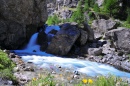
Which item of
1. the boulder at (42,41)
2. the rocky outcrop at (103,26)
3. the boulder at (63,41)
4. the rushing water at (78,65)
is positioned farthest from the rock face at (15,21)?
the rocky outcrop at (103,26)

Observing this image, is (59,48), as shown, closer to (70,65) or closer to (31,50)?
(31,50)

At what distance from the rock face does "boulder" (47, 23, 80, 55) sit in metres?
5.31

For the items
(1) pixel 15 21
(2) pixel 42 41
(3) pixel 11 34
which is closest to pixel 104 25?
(2) pixel 42 41

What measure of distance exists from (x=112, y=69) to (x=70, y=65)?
18.1 ft

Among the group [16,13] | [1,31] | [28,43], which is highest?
[16,13]

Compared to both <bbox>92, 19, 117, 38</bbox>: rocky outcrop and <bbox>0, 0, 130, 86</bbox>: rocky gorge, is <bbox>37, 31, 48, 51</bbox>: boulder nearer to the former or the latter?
<bbox>0, 0, 130, 86</bbox>: rocky gorge

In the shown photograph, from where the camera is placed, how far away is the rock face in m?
32.8

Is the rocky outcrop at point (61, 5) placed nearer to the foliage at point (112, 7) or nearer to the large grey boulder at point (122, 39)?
the foliage at point (112, 7)

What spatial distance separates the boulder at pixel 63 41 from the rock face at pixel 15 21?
17.4ft

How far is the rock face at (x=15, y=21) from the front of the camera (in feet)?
108

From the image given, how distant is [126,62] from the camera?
2992 centimetres

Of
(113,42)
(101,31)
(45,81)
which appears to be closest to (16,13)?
(113,42)

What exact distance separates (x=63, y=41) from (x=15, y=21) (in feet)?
27.4

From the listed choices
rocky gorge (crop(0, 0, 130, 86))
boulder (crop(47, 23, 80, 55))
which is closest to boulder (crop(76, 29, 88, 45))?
rocky gorge (crop(0, 0, 130, 86))
